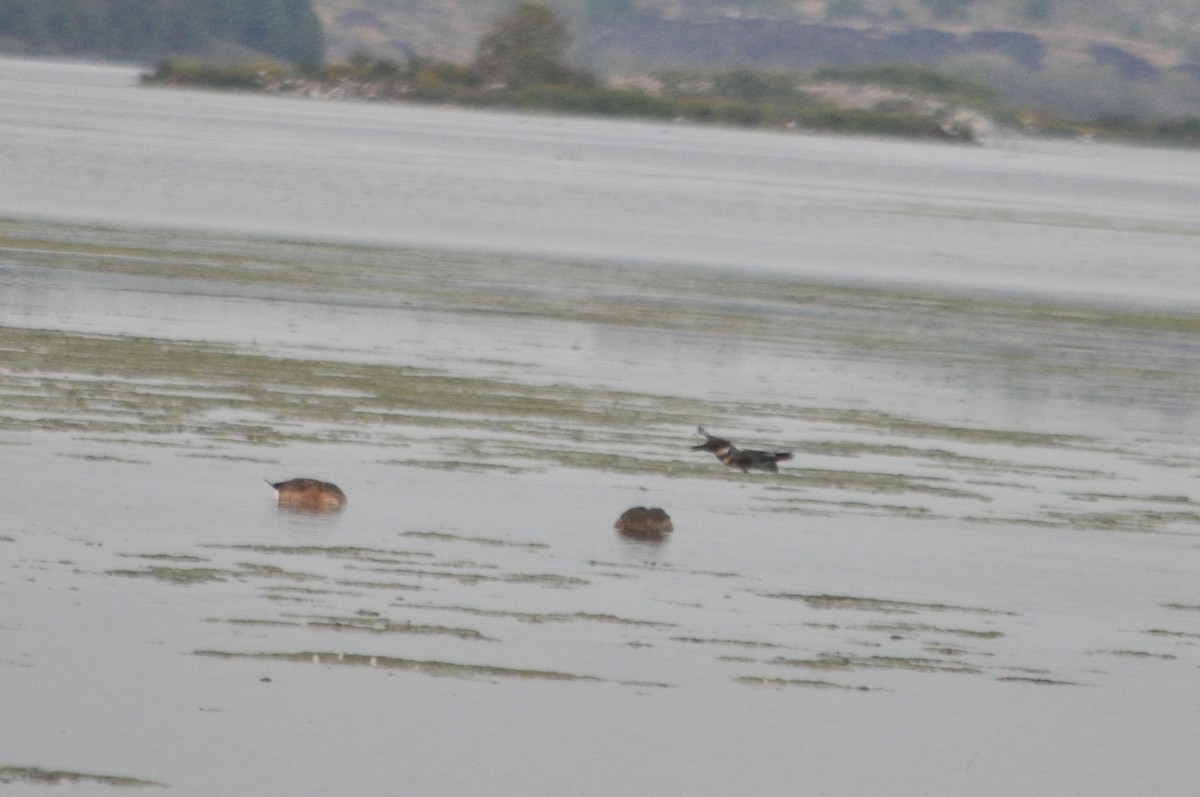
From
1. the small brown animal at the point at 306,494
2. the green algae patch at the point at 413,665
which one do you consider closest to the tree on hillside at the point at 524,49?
the small brown animal at the point at 306,494

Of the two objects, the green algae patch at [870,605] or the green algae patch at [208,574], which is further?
the green algae patch at [870,605]

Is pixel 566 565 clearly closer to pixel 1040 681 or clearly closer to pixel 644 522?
pixel 644 522

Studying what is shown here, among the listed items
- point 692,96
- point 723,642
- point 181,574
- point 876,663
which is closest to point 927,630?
point 876,663

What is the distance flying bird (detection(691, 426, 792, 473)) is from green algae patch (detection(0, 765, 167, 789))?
793 cm

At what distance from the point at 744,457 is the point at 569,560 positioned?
3.42 meters

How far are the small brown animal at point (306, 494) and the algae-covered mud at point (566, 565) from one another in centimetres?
16

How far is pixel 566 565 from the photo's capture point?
1227cm

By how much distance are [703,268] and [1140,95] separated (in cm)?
16900

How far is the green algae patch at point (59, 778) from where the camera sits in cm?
801

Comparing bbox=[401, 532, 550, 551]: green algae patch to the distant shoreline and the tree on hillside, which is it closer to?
the tree on hillside

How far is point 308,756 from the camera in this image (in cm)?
857

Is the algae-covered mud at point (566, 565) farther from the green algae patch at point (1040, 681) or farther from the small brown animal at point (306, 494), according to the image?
the small brown animal at point (306, 494)

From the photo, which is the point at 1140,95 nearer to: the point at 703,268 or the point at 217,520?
the point at 703,268

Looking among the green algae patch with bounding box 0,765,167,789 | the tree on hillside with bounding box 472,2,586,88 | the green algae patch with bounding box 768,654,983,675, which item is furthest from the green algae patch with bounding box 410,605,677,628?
the tree on hillside with bounding box 472,2,586,88
